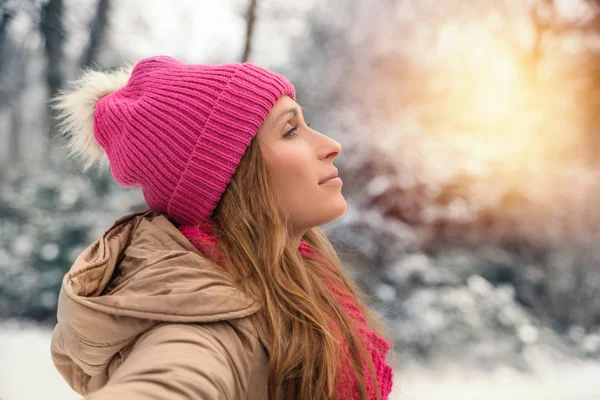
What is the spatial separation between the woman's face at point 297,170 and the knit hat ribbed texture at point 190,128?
4 centimetres

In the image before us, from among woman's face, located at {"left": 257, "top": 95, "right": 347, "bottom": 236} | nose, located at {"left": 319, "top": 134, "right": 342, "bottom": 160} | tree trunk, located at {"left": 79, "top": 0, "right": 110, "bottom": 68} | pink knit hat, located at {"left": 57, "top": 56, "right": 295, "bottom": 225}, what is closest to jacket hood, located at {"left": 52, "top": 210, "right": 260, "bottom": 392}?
pink knit hat, located at {"left": 57, "top": 56, "right": 295, "bottom": 225}

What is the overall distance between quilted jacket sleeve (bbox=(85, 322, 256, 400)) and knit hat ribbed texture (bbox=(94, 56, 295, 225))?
316mm

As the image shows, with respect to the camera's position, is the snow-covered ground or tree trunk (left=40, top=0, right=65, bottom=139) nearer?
the snow-covered ground

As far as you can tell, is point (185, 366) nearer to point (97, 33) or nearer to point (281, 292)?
point (281, 292)

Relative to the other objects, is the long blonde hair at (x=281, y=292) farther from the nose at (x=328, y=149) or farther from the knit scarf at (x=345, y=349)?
the nose at (x=328, y=149)

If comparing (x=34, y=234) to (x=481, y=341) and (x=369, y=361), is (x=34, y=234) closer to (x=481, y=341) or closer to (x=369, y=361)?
(x=369, y=361)

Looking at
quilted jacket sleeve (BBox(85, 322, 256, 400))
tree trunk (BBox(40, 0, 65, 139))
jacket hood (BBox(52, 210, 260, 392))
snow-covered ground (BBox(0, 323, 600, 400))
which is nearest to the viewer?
quilted jacket sleeve (BBox(85, 322, 256, 400))

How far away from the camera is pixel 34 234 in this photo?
1.69 metres

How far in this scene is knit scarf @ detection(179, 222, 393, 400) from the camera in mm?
882

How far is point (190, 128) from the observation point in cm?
97

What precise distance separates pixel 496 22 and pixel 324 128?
31.3 inches

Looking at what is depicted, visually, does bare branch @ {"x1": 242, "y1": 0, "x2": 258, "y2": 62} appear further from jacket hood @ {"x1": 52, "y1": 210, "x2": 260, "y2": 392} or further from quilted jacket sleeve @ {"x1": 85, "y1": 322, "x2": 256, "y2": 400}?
quilted jacket sleeve @ {"x1": 85, "y1": 322, "x2": 256, "y2": 400}

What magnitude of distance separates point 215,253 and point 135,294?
0.60ft

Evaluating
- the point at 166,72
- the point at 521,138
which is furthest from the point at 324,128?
the point at 166,72
